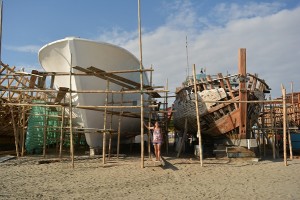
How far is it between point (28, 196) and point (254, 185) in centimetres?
414

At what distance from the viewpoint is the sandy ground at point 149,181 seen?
5047mm

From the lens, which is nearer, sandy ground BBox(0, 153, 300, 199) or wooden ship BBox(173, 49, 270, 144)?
sandy ground BBox(0, 153, 300, 199)

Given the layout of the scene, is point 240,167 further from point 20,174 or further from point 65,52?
point 65,52

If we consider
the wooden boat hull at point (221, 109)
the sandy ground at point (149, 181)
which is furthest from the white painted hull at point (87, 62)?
the wooden boat hull at point (221, 109)

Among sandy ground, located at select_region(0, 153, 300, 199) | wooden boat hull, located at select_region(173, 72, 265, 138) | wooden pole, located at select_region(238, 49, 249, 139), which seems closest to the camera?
sandy ground, located at select_region(0, 153, 300, 199)

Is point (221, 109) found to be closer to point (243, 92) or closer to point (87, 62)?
point (243, 92)

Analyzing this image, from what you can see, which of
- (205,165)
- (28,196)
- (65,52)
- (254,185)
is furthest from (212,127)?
(28,196)

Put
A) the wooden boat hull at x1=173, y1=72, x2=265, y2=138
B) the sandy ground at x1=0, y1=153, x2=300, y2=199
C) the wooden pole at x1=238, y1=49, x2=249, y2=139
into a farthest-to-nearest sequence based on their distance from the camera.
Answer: the wooden boat hull at x1=173, y1=72, x2=265, y2=138 → the wooden pole at x1=238, y1=49, x2=249, y2=139 → the sandy ground at x1=0, y1=153, x2=300, y2=199

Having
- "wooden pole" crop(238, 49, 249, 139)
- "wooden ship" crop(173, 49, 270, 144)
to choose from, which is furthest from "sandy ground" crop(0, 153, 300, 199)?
"wooden ship" crop(173, 49, 270, 144)

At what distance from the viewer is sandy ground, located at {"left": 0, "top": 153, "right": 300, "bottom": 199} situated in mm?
5047

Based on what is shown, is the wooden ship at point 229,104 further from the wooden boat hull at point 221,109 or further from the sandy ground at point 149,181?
the sandy ground at point 149,181

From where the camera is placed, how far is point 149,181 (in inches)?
244

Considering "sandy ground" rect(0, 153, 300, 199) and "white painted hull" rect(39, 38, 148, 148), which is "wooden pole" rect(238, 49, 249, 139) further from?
"white painted hull" rect(39, 38, 148, 148)

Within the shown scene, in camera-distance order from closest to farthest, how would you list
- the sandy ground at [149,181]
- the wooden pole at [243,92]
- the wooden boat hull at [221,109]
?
1. the sandy ground at [149,181]
2. the wooden pole at [243,92]
3. the wooden boat hull at [221,109]
